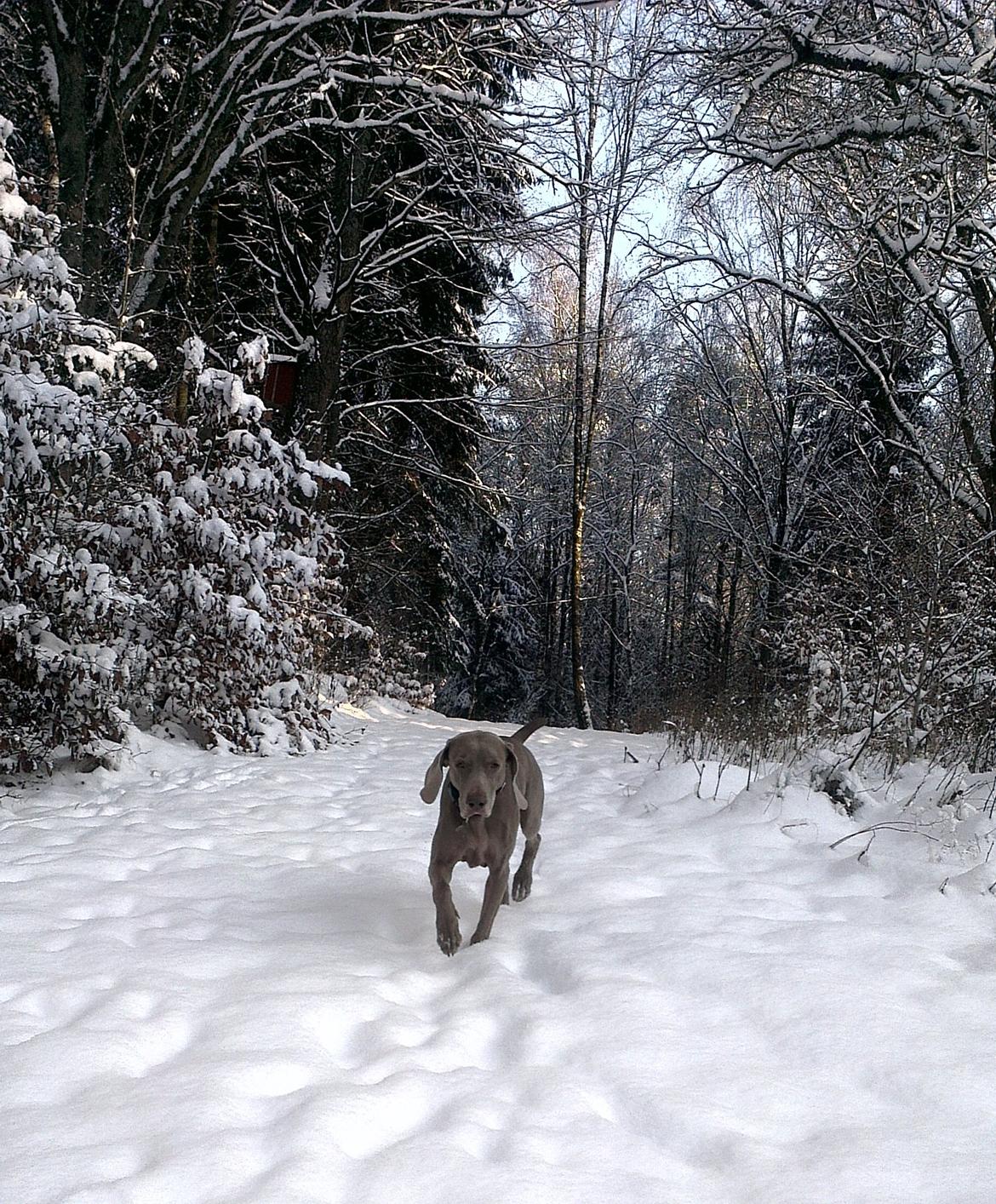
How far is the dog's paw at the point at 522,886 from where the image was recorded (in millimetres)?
4570

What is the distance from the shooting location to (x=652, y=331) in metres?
23.8

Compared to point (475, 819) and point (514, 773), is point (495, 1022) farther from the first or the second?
point (514, 773)

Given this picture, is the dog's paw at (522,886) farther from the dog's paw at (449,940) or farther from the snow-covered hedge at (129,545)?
the snow-covered hedge at (129,545)

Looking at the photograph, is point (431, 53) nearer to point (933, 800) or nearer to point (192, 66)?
point (192, 66)

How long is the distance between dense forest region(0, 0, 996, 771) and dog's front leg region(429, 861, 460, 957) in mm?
3127

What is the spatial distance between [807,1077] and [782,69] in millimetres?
7945

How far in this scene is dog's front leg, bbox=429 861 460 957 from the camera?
3.78m

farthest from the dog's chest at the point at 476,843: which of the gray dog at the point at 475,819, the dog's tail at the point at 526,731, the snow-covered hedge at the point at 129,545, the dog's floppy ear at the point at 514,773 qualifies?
the snow-covered hedge at the point at 129,545

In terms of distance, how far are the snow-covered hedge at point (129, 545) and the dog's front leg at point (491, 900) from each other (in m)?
3.25

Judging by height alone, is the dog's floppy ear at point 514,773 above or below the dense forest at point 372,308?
below

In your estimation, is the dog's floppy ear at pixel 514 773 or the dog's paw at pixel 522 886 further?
the dog's paw at pixel 522 886

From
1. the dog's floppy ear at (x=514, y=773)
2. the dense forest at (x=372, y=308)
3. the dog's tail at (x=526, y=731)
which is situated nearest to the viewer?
the dog's floppy ear at (x=514, y=773)

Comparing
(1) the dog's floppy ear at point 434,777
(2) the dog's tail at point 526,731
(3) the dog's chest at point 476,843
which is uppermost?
(2) the dog's tail at point 526,731

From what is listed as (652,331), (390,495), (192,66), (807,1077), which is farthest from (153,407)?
(652,331)
